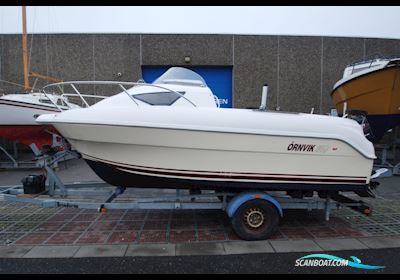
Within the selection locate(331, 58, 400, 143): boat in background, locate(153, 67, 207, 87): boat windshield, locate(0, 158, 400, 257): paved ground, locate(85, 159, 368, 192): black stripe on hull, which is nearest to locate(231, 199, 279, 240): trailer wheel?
locate(0, 158, 400, 257): paved ground

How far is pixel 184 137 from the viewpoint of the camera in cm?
358

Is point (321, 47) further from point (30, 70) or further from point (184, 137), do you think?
point (30, 70)

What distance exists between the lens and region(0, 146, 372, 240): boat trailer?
3801 millimetres

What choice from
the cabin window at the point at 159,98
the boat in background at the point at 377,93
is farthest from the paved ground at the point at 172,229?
the boat in background at the point at 377,93

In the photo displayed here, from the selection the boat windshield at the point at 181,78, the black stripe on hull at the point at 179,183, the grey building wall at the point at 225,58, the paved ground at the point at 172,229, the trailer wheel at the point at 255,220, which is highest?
the grey building wall at the point at 225,58

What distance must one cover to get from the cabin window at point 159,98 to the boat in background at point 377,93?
445cm

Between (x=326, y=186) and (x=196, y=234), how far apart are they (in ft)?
5.93

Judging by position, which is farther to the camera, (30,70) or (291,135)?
(30,70)

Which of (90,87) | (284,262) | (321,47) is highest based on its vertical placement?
(321,47)

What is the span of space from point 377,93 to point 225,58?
4478mm

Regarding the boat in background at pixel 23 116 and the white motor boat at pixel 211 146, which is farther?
the boat in background at pixel 23 116

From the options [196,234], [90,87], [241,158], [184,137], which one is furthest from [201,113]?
[90,87]

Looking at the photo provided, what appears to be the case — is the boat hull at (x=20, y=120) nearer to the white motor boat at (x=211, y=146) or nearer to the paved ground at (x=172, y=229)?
the paved ground at (x=172, y=229)

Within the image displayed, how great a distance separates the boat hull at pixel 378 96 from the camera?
6.94 m
